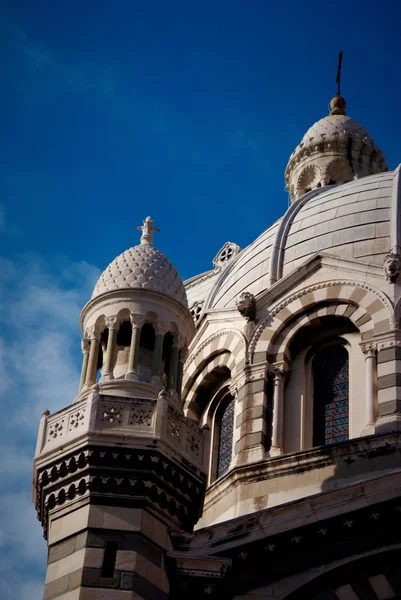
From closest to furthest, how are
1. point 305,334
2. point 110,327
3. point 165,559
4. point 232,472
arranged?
point 165,559 → point 110,327 → point 232,472 → point 305,334

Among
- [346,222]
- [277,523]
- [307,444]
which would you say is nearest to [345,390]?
[307,444]

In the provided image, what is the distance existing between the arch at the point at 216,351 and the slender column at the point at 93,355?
5092mm

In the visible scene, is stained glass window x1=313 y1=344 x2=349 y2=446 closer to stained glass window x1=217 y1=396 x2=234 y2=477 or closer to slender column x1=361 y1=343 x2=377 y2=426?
slender column x1=361 y1=343 x2=377 y2=426

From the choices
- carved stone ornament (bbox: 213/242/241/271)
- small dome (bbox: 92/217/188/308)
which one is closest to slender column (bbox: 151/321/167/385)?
small dome (bbox: 92/217/188/308)

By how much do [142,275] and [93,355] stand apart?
1.73m

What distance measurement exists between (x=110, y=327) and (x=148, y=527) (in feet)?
14.6

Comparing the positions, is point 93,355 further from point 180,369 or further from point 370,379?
point 370,379

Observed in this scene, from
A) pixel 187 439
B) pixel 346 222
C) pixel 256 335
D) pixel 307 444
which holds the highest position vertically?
pixel 346 222

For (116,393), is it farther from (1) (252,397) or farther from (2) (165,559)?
(1) (252,397)


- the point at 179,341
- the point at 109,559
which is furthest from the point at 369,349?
the point at 109,559

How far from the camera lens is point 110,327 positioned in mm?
26938

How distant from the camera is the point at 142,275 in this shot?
27.6 metres

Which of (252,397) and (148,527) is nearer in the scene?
(148,527)

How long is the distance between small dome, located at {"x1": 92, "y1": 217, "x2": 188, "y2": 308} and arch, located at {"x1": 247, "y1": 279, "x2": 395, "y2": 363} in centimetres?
376
